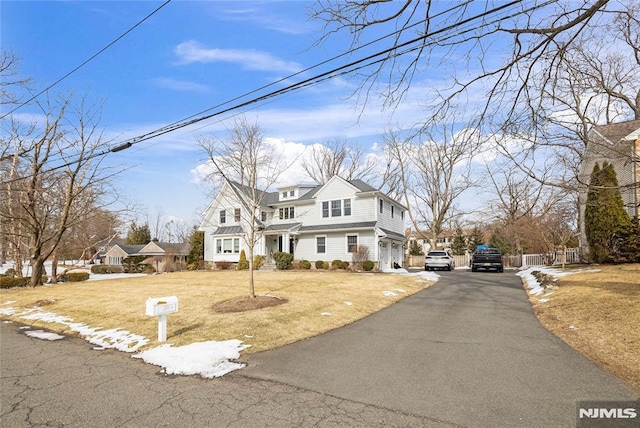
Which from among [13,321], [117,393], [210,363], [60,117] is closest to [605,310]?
[210,363]

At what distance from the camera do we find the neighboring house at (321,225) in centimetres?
2720

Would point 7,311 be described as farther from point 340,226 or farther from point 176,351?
point 340,226

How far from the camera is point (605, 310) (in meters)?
8.52

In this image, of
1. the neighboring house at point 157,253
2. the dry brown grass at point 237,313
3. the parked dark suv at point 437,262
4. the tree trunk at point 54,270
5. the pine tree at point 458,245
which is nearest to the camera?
the dry brown grass at point 237,313

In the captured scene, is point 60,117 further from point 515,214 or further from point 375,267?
point 515,214

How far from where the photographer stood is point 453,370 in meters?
5.37

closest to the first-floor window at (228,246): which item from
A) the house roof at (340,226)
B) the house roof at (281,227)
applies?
the house roof at (281,227)

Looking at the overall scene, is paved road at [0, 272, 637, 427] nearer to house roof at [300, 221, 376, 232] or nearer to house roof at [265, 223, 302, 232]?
house roof at [300, 221, 376, 232]

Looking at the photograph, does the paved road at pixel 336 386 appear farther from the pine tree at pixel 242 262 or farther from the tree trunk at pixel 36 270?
the pine tree at pixel 242 262

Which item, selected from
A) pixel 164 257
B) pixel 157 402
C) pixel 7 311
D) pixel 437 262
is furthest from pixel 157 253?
pixel 157 402

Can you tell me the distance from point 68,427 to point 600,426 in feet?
18.3

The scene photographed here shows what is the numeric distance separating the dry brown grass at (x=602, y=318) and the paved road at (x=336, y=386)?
1.26 ft

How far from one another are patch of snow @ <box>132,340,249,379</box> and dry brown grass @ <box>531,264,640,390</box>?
5.80 meters

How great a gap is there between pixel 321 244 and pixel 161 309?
866 inches
